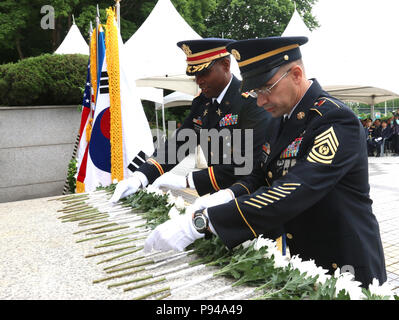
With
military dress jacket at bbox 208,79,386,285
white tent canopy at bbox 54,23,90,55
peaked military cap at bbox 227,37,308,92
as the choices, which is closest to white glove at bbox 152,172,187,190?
military dress jacket at bbox 208,79,386,285

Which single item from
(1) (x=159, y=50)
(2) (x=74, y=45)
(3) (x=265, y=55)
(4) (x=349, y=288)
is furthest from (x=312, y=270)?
(2) (x=74, y=45)

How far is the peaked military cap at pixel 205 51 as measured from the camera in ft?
8.73

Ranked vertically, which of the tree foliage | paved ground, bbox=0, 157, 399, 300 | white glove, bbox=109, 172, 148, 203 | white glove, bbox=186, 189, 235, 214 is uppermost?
the tree foliage

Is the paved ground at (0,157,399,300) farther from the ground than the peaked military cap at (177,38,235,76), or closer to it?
closer to it

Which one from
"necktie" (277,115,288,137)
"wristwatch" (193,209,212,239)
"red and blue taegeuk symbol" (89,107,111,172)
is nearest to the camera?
"wristwatch" (193,209,212,239)

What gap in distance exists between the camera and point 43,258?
1.93 m

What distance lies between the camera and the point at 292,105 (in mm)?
1882

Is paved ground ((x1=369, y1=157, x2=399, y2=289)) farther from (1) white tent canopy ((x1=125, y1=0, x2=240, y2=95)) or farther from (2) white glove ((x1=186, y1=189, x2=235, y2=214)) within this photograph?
(1) white tent canopy ((x1=125, y1=0, x2=240, y2=95))

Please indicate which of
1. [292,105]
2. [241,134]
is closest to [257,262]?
[292,105]

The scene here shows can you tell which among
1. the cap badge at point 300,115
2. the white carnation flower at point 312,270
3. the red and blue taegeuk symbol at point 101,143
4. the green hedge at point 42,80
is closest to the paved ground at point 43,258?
the white carnation flower at point 312,270

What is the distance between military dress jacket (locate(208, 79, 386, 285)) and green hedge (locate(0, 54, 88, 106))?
548 cm

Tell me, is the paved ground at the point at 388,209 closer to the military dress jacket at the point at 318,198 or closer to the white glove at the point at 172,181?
the military dress jacket at the point at 318,198

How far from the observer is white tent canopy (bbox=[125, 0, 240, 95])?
9.47m

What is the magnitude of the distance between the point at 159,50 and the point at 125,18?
38.3 feet
